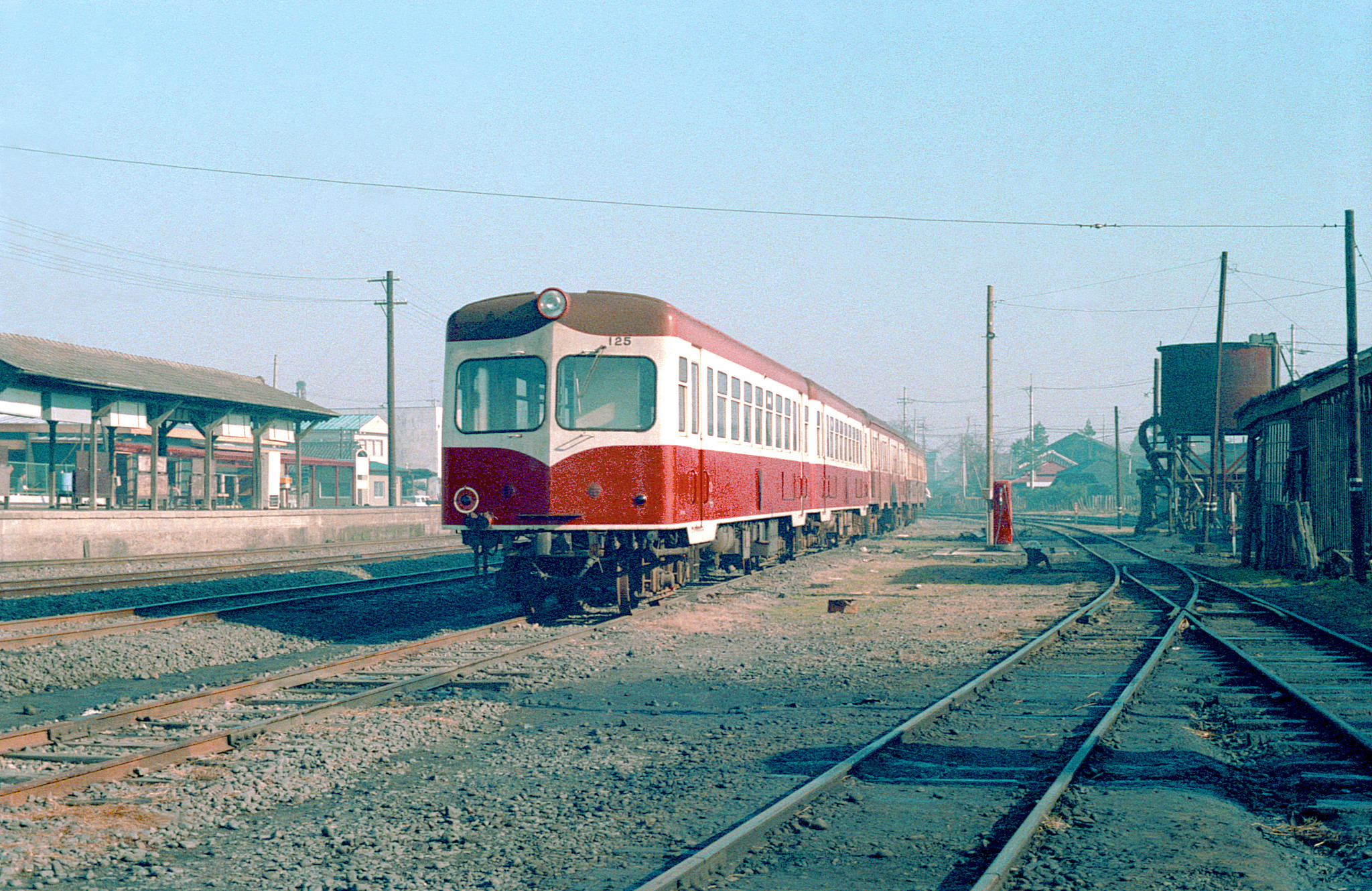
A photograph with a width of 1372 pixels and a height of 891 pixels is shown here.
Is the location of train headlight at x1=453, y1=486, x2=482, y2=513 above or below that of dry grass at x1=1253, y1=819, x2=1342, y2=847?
above

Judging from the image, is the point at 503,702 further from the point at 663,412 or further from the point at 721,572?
the point at 721,572

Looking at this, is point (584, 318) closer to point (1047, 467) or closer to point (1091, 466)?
point (1091, 466)

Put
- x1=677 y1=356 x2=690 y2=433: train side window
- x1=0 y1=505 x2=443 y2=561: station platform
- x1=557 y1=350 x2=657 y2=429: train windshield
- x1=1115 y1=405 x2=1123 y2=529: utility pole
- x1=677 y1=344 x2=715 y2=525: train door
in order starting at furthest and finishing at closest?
x1=1115 y1=405 x2=1123 y2=529: utility pole, x1=0 y1=505 x2=443 y2=561: station platform, x1=677 y1=344 x2=715 y2=525: train door, x1=677 y1=356 x2=690 y2=433: train side window, x1=557 y1=350 x2=657 y2=429: train windshield

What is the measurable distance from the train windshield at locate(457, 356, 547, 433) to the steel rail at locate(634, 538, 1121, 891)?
555cm

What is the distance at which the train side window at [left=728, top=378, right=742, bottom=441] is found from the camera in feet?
49.4

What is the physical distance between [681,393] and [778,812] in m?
7.89

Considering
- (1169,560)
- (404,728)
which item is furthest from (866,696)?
(1169,560)

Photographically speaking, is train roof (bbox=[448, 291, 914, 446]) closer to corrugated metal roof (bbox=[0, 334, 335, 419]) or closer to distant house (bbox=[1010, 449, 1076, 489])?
corrugated metal roof (bbox=[0, 334, 335, 419])

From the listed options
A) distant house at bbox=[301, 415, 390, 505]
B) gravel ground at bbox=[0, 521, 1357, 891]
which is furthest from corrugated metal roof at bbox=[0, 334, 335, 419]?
distant house at bbox=[301, 415, 390, 505]

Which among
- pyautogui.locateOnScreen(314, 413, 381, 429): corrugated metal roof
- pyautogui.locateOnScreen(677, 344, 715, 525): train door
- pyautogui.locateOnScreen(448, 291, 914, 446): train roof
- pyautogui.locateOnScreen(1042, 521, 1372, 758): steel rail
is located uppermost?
pyautogui.locateOnScreen(314, 413, 381, 429): corrugated metal roof

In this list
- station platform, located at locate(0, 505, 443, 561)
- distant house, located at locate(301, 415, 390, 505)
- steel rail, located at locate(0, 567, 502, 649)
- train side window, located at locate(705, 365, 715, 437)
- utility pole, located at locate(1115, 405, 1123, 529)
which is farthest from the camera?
distant house, located at locate(301, 415, 390, 505)

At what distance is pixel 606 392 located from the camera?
12.4m

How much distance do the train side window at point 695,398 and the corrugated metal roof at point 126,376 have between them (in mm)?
17707

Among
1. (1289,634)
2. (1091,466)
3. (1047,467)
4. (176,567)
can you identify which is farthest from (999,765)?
(1047,467)
